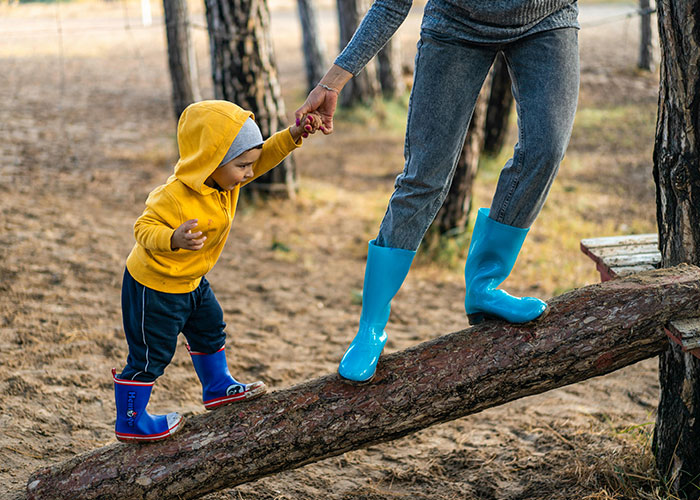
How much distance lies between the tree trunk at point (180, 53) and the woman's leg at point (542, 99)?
545cm

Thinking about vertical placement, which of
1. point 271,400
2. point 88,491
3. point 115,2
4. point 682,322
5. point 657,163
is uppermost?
point 115,2

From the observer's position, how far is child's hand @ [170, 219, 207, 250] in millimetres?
2100

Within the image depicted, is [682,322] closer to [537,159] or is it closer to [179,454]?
[537,159]

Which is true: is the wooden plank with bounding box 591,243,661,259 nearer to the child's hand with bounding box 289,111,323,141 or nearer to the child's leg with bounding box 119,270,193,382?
the child's hand with bounding box 289,111,323,141

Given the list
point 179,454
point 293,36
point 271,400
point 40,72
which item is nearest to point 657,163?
point 271,400

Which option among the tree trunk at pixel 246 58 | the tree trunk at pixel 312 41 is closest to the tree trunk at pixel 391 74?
the tree trunk at pixel 312 41

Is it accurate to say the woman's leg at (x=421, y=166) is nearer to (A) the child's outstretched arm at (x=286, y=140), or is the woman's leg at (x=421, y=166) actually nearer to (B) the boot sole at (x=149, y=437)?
(A) the child's outstretched arm at (x=286, y=140)

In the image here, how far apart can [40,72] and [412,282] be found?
9863mm

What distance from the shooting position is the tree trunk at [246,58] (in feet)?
20.0

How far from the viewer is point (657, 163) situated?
8.73 ft

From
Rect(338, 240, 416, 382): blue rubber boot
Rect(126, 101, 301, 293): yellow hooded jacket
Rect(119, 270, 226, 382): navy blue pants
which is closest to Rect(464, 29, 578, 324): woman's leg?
Rect(338, 240, 416, 382): blue rubber boot

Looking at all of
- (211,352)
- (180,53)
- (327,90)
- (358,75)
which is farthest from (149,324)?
(358,75)

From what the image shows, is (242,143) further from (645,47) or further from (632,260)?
(645,47)

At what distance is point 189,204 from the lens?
227 centimetres
